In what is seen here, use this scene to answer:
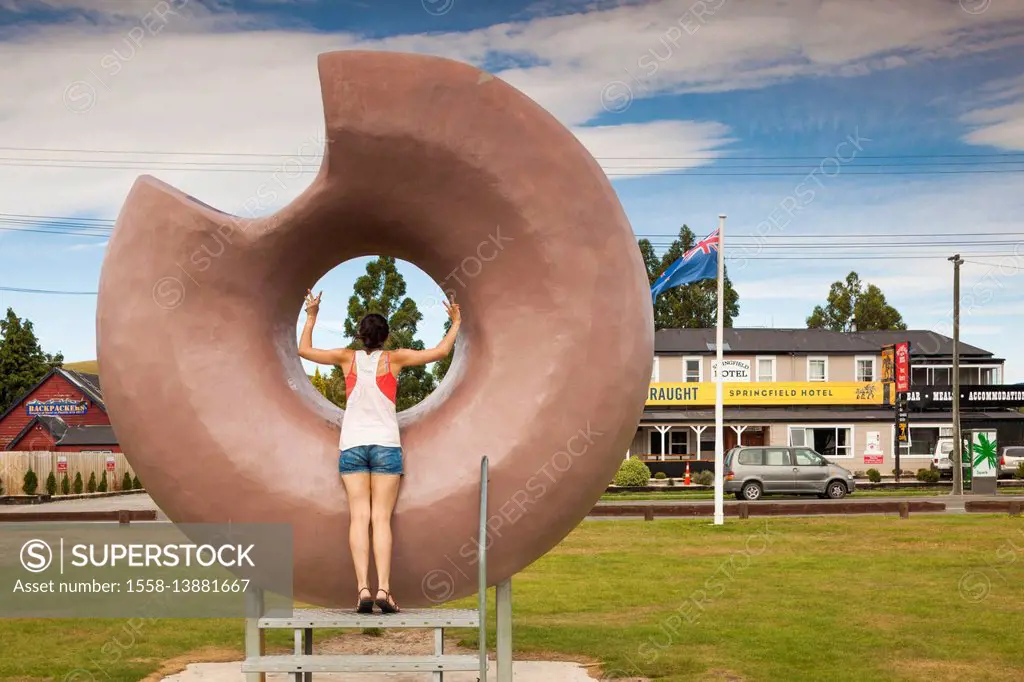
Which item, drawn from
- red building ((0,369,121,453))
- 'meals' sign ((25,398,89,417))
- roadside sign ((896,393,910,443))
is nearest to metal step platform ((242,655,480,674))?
roadside sign ((896,393,910,443))

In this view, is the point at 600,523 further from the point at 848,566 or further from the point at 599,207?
the point at 599,207

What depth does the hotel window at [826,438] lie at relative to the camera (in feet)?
129

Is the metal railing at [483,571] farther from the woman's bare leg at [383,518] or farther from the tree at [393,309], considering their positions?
the tree at [393,309]

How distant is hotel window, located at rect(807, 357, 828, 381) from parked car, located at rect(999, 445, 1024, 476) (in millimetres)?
6680

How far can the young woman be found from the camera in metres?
6.00

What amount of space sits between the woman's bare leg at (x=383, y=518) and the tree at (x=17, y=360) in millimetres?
46733

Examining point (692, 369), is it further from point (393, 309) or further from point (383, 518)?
point (383, 518)

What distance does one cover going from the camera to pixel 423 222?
638 cm

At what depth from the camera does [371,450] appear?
6133 millimetres

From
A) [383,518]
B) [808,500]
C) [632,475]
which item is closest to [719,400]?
[808,500]

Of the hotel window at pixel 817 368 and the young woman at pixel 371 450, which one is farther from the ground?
the hotel window at pixel 817 368

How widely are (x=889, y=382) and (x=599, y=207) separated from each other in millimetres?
34814

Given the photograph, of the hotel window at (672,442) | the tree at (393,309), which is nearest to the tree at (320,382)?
the tree at (393,309)

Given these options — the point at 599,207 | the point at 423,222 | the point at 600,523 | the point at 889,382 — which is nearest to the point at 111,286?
the point at 423,222
